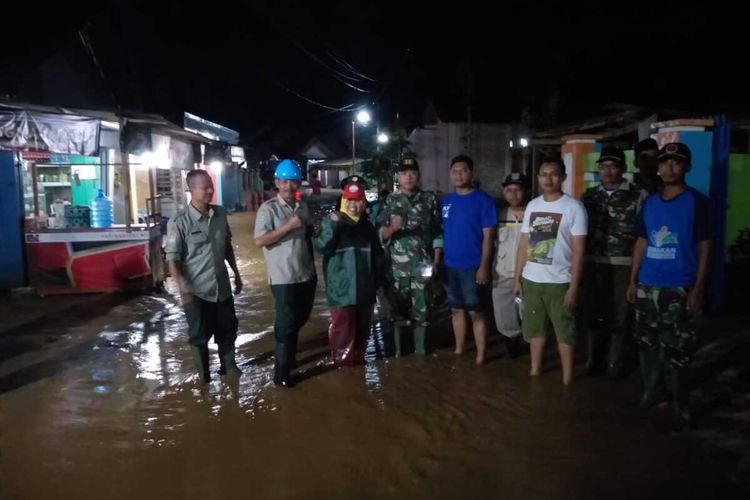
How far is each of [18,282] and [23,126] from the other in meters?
2.24

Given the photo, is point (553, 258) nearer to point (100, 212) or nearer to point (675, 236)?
point (675, 236)

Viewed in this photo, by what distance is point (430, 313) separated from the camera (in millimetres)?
5617

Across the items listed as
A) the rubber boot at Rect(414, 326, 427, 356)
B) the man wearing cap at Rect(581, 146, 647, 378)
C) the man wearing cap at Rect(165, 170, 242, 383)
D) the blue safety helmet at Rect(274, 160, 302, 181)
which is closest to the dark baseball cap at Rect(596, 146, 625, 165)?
the man wearing cap at Rect(581, 146, 647, 378)

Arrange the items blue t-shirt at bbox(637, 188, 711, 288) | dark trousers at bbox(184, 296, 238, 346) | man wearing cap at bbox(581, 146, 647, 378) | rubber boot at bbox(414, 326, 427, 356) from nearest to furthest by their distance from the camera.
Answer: blue t-shirt at bbox(637, 188, 711, 288), man wearing cap at bbox(581, 146, 647, 378), dark trousers at bbox(184, 296, 238, 346), rubber boot at bbox(414, 326, 427, 356)

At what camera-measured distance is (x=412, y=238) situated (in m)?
5.44

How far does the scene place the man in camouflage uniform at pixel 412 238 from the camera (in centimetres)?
542

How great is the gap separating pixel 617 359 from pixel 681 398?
94cm

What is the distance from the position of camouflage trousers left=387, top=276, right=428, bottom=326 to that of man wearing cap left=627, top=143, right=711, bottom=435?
1.90m

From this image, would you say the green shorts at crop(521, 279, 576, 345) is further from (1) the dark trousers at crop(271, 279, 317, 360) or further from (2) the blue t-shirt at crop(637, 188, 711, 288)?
(1) the dark trousers at crop(271, 279, 317, 360)

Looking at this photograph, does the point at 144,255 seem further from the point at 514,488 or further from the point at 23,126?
the point at 514,488

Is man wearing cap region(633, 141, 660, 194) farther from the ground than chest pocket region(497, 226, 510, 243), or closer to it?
farther from the ground

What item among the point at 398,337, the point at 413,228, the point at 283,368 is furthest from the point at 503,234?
the point at 283,368

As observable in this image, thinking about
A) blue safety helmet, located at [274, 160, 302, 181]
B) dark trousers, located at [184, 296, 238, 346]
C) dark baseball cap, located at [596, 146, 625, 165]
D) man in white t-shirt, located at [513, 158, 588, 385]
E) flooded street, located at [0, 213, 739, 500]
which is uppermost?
dark baseball cap, located at [596, 146, 625, 165]

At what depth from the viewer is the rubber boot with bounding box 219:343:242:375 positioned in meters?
5.27
